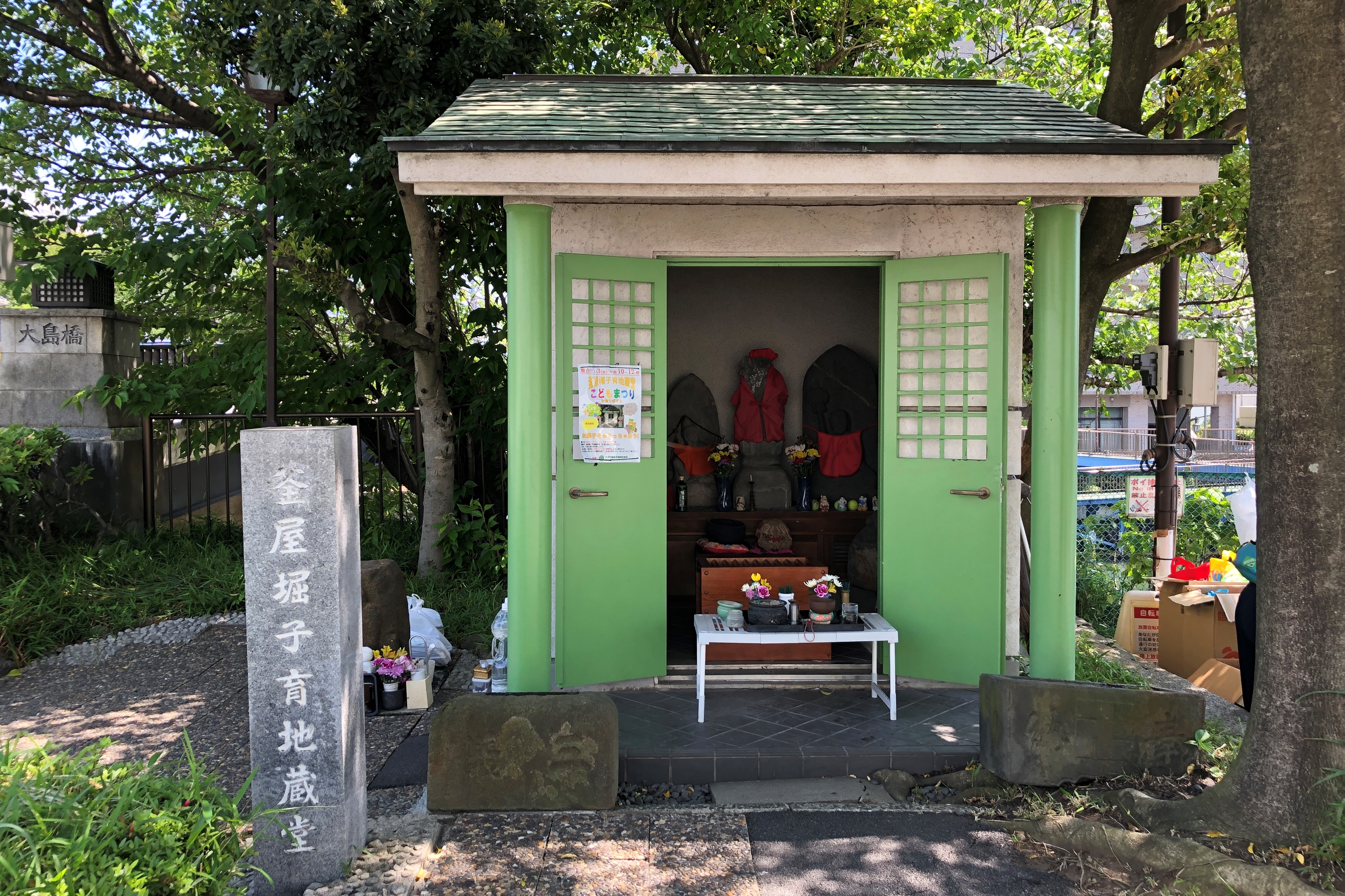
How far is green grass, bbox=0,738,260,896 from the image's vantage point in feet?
8.67

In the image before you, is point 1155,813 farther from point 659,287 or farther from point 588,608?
point 659,287

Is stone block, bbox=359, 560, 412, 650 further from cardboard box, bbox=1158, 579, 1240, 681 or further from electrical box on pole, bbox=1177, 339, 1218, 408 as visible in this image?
electrical box on pole, bbox=1177, 339, 1218, 408

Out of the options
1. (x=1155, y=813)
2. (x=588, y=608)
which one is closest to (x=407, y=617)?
(x=588, y=608)

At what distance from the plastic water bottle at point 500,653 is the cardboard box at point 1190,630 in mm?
4957

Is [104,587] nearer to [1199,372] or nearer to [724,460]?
[724,460]

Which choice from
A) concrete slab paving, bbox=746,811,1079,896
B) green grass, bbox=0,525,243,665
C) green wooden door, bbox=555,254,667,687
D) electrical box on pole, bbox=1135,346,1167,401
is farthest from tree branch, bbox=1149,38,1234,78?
green grass, bbox=0,525,243,665

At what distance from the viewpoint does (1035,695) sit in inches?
174

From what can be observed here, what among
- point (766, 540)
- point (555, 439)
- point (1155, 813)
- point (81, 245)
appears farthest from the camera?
point (81, 245)

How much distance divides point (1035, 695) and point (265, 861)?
333 centimetres

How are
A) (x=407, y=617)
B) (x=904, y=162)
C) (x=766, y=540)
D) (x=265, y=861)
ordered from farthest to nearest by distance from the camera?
(x=766, y=540)
(x=407, y=617)
(x=904, y=162)
(x=265, y=861)

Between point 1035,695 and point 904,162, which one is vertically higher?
point 904,162

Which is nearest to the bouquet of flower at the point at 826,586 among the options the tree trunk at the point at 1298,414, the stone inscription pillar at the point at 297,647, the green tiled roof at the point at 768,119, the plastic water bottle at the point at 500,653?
the plastic water bottle at the point at 500,653

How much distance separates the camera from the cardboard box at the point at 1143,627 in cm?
763

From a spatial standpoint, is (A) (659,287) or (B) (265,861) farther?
(A) (659,287)
